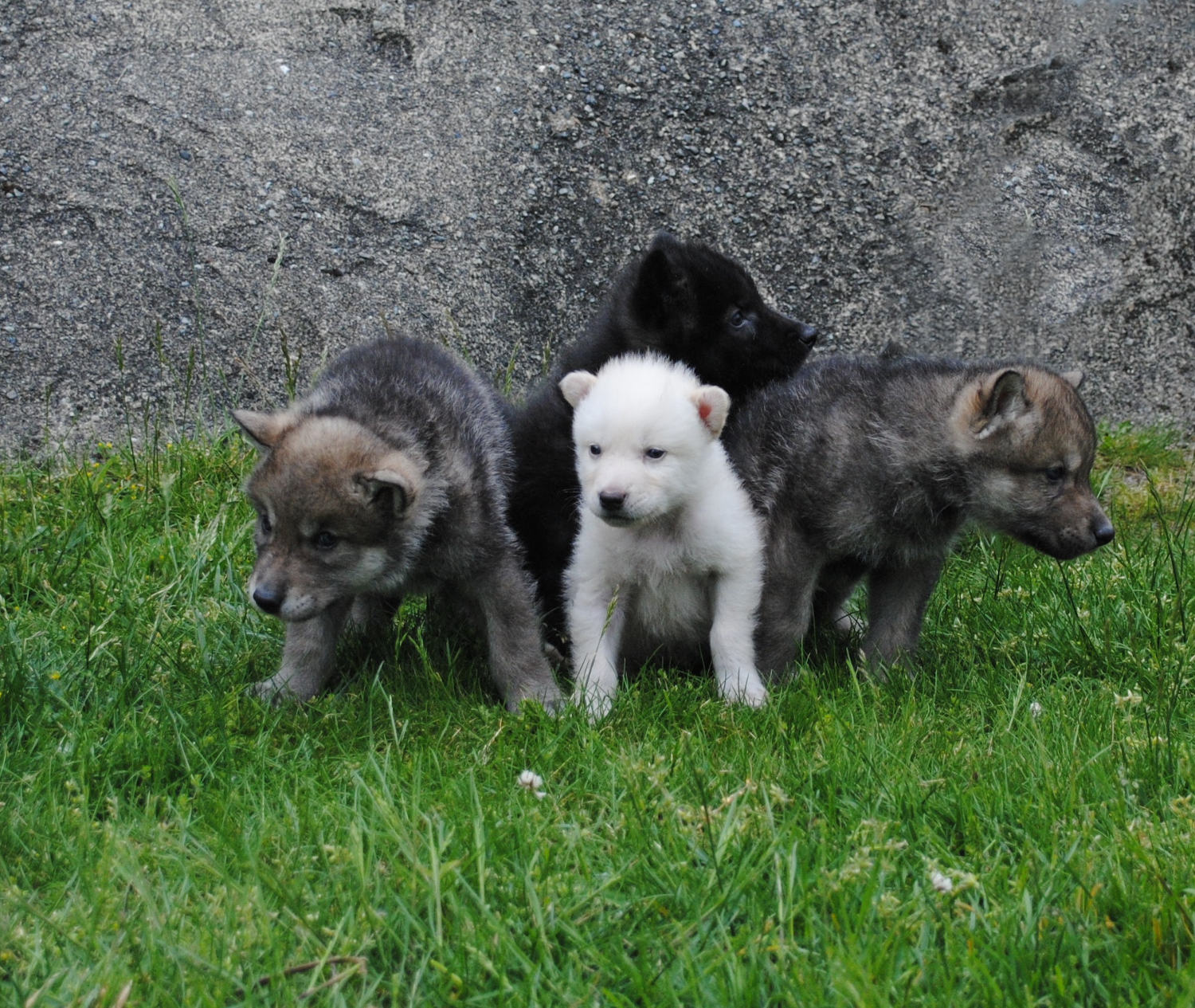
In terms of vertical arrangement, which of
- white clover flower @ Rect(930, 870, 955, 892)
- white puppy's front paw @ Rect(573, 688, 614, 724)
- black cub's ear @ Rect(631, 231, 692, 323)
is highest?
black cub's ear @ Rect(631, 231, 692, 323)

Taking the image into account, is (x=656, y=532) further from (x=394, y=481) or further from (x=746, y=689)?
(x=394, y=481)

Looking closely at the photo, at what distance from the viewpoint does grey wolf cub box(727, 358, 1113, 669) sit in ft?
13.5

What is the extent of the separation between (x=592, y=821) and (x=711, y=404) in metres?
1.54

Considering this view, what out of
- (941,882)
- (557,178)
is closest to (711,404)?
(941,882)

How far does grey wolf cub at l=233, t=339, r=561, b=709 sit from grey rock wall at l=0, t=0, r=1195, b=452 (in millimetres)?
2134

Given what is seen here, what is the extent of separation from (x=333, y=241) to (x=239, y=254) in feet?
1.59

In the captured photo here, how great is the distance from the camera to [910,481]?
4141 mm

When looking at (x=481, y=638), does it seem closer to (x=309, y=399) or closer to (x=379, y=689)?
(x=379, y=689)

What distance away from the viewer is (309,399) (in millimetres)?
4328

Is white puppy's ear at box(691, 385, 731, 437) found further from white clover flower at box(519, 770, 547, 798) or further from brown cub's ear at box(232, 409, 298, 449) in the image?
white clover flower at box(519, 770, 547, 798)

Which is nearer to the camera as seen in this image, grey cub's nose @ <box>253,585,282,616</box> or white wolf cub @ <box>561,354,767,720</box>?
grey cub's nose @ <box>253,585,282,616</box>

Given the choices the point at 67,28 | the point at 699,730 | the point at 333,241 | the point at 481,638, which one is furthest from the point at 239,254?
the point at 699,730

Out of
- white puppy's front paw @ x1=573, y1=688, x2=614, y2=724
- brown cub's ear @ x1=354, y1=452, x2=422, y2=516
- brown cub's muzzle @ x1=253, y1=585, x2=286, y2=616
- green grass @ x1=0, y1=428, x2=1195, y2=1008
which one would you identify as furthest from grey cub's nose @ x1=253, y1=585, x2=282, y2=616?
white puppy's front paw @ x1=573, y1=688, x2=614, y2=724

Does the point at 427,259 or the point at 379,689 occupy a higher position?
the point at 427,259
